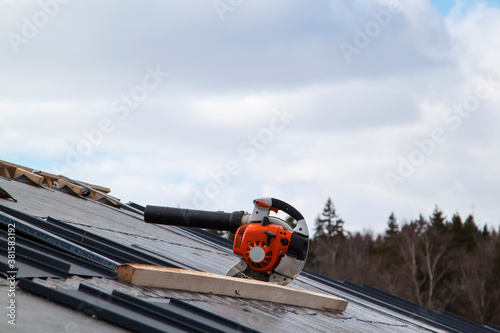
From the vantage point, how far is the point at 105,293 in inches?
156

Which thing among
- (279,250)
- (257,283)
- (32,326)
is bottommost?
(32,326)

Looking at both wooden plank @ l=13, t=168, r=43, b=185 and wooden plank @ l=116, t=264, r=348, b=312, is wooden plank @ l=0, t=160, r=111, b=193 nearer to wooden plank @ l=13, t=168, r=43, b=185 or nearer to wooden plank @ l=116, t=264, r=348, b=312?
wooden plank @ l=13, t=168, r=43, b=185

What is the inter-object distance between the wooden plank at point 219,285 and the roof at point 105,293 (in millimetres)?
76

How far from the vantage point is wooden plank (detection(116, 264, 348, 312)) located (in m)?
4.77

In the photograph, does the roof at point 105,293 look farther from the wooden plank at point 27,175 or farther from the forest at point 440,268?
the forest at point 440,268

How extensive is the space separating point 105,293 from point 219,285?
5.68ft

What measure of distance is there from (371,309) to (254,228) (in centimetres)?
453

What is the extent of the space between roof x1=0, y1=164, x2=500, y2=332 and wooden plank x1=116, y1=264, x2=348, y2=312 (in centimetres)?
8

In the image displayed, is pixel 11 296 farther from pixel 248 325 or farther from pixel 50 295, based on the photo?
pixel 248 325

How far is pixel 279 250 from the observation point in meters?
5.98

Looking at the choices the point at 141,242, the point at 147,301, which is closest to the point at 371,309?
the point at 141,242

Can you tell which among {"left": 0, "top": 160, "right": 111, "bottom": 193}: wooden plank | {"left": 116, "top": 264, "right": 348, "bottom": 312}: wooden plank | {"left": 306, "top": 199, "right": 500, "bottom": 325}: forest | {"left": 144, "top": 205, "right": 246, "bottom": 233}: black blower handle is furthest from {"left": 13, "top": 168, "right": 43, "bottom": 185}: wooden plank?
{"left": 306, "top": 199, "right": 500, "bottom": 325}: forest

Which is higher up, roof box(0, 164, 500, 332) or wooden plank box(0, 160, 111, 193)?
wooden plank box(0, 160, 111, 193)

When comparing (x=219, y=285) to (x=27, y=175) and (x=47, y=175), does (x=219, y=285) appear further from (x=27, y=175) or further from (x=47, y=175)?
(x=47, y=175)
